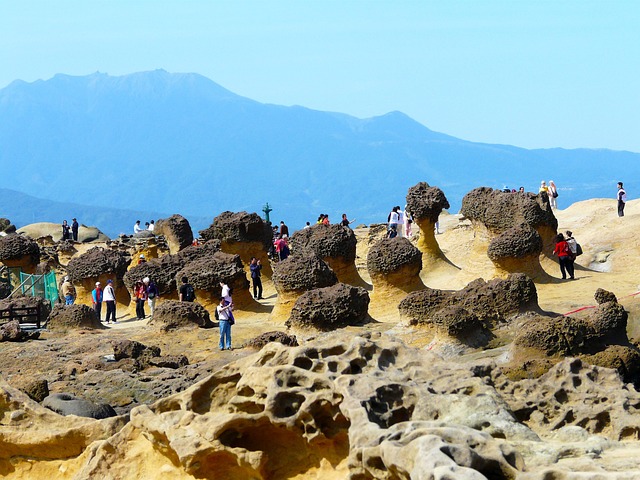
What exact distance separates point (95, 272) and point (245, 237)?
333 centimetres

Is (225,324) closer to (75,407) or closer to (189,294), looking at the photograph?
(189,294)

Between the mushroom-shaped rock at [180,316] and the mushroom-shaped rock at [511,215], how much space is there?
5851mm

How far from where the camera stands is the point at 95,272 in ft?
82.6

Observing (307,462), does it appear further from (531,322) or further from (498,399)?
(531,322)

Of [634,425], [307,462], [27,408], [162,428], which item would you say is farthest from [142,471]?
[634,425]

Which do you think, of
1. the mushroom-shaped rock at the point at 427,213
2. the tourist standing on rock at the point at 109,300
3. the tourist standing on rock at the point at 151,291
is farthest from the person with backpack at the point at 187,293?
the mushroom-shaped rock at the point at 427,213

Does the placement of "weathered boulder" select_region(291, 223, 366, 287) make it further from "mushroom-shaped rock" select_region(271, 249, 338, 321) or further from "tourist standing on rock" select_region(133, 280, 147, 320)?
"tourist standing on rock" select_region(133, 280, 147, 320)

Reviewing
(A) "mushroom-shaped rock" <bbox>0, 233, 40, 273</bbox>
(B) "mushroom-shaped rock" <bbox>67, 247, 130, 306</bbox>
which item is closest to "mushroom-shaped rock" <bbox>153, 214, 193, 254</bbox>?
(A) "mushroom-shaped rock" <bbox>0, 233, 40, 273</bbox>

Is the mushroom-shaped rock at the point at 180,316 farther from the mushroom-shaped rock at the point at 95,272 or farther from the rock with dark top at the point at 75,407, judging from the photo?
the rock with dark top at the point at 75,407

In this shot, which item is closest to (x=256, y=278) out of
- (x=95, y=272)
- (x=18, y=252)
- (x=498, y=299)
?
(x=95, y=272)

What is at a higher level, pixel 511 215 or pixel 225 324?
pixel 511 215

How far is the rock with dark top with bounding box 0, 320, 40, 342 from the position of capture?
762 inches

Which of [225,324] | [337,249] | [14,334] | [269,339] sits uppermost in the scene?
[337,249]

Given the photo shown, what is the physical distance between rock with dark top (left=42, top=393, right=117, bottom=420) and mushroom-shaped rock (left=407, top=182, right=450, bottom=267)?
1354cm
